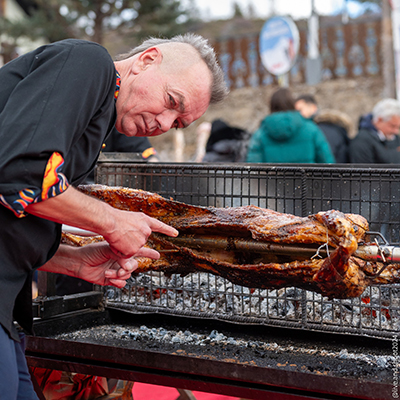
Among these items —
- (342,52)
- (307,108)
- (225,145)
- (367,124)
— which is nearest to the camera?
(367,124)

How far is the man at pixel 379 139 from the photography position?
544 centimetres

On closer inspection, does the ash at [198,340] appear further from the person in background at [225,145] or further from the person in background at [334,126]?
the person in background at [334,126]

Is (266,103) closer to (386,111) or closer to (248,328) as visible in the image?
(386,111)

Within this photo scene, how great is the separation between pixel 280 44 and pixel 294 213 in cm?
855

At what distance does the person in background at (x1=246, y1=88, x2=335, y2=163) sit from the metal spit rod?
2.80 m

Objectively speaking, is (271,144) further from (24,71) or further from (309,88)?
(309,88)

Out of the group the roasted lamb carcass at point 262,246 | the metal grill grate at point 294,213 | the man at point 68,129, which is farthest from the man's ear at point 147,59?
the metal grill grate at point 294,213

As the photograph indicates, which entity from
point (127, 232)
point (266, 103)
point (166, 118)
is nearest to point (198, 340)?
point (127, 232)

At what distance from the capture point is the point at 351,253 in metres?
1.86

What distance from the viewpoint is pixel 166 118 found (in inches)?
76.4

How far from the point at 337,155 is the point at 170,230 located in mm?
4428

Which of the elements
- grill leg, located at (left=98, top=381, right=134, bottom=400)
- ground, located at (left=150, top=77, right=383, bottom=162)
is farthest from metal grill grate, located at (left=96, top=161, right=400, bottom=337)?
ground, located at (left=150, top=77, right=383, bottom=162)

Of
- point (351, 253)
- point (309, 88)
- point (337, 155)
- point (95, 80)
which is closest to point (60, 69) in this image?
point (95, 80)

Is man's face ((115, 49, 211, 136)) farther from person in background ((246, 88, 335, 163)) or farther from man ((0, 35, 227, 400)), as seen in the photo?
person in background ((246, 88, 335, 163))
